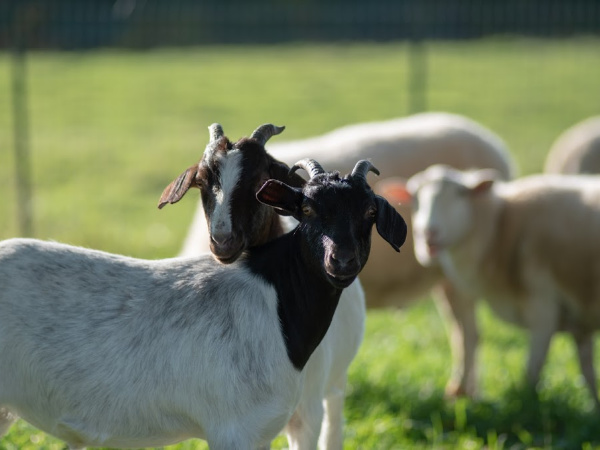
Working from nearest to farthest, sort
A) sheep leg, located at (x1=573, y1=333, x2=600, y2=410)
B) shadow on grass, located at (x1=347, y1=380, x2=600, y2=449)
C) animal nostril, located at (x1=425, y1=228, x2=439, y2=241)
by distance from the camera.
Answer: shadow on grass, located at (x1=347, y1=380, x2=600, y2=449) < animal nostril, located at (x1=425, y1=228, x2=439, y2=241) < sheep leg, located at (x1=573, y1=333, x2=600, y2=410)

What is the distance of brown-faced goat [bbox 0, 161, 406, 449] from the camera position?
11.0 ft

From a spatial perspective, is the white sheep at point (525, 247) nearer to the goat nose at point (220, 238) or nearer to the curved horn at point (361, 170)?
the curved horn at point (361, 170)

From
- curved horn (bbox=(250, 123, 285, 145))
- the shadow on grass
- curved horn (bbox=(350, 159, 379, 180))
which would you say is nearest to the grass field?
the shadow on grass

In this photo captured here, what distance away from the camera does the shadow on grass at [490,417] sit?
18.2ft

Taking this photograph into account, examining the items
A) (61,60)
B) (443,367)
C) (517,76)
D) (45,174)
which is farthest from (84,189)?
(517,76)

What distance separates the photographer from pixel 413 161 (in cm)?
711

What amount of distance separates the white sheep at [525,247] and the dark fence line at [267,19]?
4.46 metres

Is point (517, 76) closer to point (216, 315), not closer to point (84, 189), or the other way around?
point (84, 189)

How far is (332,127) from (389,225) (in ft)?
47.9

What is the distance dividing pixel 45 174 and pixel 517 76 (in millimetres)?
12416

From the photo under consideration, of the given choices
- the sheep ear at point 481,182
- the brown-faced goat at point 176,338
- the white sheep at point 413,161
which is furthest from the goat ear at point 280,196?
the sheep ear at point 481,182

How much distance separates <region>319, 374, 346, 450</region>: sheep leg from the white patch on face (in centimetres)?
129

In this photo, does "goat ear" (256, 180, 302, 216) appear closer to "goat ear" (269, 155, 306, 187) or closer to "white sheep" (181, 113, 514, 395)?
"goat ear" (269, 155, 306, 187)

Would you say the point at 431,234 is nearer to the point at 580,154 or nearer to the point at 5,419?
the point at 5,419
